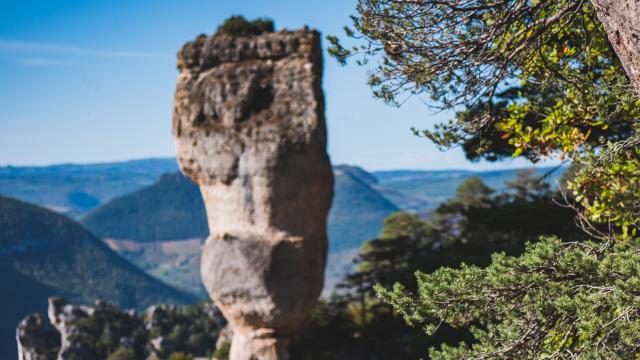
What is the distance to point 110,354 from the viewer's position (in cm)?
4006

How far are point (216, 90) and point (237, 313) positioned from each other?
5.51 m


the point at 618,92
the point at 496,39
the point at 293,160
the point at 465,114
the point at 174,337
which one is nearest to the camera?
the point at 618,92

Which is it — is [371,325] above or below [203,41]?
below

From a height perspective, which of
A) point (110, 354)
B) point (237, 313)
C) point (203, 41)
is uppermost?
point (203, 41)

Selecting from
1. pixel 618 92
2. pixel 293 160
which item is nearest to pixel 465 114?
pixel 618 92

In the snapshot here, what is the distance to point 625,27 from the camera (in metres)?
4.26

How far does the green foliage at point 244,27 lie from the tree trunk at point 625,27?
13.9m

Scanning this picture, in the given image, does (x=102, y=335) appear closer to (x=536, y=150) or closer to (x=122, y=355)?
(x=122, y=355)

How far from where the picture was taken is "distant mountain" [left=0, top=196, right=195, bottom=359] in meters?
114

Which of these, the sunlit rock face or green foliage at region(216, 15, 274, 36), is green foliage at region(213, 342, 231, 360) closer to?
the sunlit rock face

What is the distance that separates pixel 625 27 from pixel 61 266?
134 meters

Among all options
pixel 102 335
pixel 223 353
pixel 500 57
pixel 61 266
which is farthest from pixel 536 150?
pixel 61 266

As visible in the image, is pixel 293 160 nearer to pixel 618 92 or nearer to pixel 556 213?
pixel 556 213

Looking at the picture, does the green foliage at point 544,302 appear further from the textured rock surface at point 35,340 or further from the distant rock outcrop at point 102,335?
the textured rock surface at point 35,340
